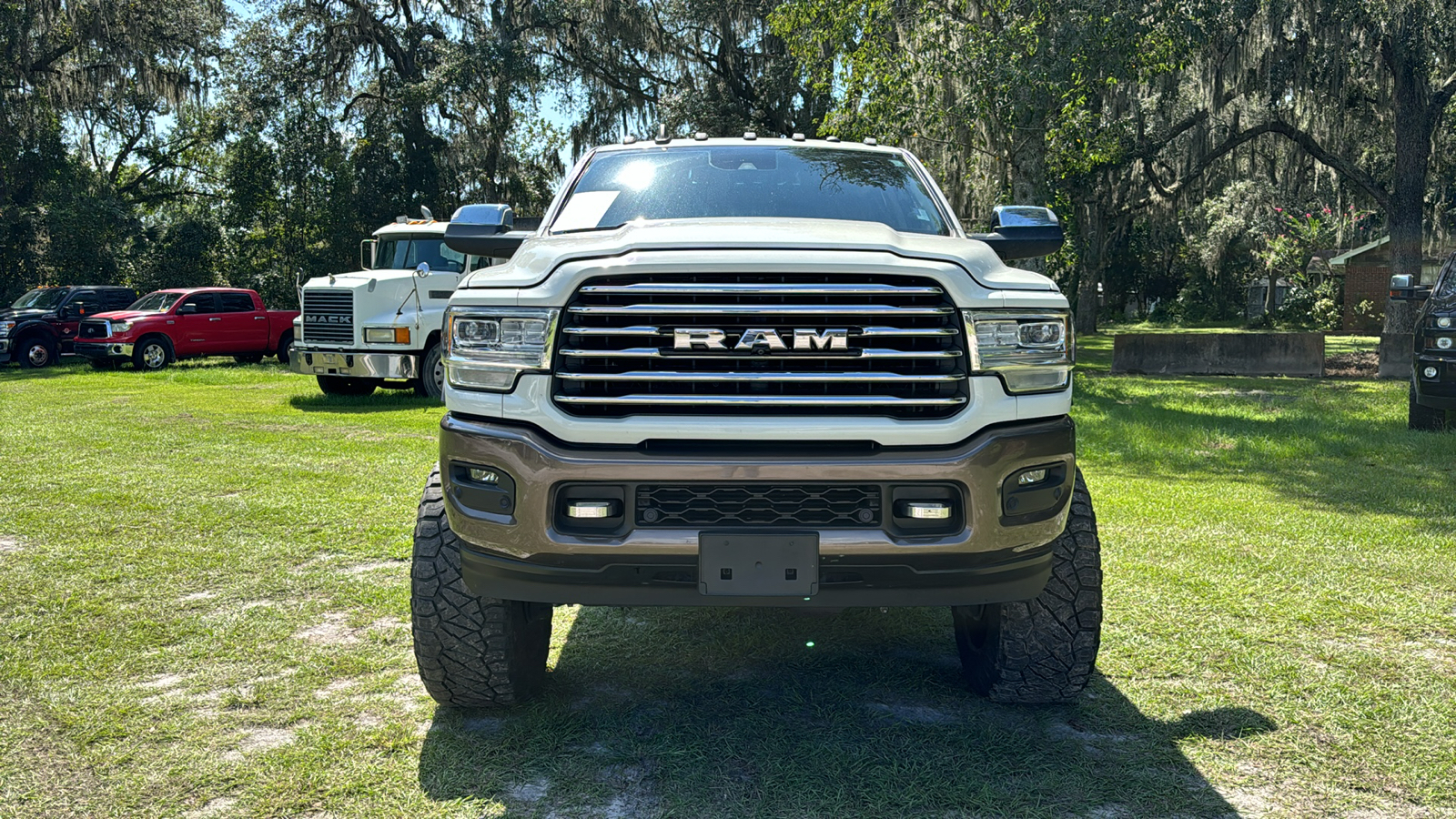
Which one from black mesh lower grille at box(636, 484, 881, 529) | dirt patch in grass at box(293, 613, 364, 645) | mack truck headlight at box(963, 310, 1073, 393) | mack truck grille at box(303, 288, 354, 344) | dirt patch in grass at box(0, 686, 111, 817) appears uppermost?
mack truck grille at box(303, 288, 354, 344)

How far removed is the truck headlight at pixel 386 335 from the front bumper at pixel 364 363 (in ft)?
A: 0.54

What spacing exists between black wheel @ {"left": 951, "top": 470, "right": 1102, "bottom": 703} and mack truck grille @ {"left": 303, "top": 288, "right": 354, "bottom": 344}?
39.7ft

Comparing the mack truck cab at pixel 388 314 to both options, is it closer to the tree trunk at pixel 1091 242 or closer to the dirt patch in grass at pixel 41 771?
the dirt patch in grass at pixel 41 771

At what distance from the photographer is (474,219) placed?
14.1 feet

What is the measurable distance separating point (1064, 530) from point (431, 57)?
86.1 feet

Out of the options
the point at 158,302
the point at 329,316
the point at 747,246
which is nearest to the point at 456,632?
the point at 747,246

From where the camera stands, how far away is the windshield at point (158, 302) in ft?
69.9

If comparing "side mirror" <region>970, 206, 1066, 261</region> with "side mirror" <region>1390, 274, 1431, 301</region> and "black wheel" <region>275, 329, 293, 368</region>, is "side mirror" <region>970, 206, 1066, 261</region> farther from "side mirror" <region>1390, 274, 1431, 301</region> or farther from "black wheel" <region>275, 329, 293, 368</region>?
"black wheel" <region>275, 329, 293, 368</region>

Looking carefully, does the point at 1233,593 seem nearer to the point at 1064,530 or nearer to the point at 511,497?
the point at 1064,530

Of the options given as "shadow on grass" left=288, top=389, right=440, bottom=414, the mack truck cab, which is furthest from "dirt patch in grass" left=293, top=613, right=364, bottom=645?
the mack truck cab

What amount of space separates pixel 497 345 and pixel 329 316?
1210 cm

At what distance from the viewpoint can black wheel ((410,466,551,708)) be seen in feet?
11.3

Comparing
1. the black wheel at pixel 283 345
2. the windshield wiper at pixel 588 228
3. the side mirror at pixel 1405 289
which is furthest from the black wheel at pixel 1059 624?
the black wheel at pixel 283 345

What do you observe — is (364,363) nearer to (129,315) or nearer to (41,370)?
(129,315)
